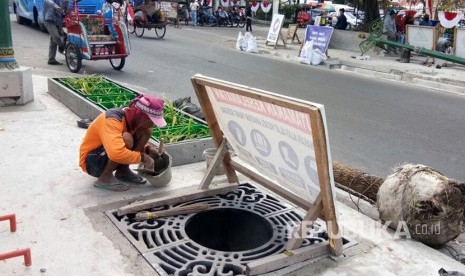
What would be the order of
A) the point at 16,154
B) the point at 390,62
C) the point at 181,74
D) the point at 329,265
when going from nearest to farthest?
the point at 329,265, the point at 16,154, the point at 181,74, the point at 390,62

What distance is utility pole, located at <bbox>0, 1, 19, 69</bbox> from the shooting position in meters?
6.47

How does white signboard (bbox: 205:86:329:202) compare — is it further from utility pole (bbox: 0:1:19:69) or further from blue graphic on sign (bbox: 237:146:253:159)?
utility pole (bbox: 0:1:19:69)

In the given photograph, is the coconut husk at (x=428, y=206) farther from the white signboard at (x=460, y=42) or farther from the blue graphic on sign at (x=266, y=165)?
the white signboard at (x=460, y=42)

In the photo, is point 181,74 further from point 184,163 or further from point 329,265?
point 329,265

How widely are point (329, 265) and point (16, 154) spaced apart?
11.4ft

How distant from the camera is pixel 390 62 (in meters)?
15.4

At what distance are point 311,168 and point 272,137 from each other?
1.29 feet

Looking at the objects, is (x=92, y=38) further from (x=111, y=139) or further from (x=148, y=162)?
(x=111, y=139)

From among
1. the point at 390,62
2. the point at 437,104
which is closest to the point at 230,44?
the point at 390,62

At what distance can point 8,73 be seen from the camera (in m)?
6.54

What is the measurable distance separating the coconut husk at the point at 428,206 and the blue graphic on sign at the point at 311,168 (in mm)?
1075

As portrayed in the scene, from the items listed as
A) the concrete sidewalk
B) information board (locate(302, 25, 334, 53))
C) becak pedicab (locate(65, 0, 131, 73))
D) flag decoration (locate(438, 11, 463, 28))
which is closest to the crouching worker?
the concrete sidewalk

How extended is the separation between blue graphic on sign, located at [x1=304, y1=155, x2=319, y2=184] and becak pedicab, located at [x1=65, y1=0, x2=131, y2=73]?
8308mm

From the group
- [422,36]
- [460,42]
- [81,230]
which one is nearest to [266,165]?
[81,230]
